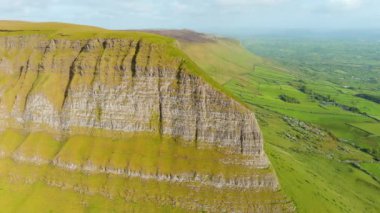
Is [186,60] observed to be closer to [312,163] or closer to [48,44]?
[48,44]

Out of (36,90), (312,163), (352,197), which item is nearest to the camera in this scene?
(36,90)

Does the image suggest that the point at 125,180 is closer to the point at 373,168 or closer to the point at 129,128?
the point at 129,128

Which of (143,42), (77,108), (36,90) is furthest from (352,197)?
(36,90)

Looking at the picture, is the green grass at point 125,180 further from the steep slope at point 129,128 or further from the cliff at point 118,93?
the cliff at point 118,93

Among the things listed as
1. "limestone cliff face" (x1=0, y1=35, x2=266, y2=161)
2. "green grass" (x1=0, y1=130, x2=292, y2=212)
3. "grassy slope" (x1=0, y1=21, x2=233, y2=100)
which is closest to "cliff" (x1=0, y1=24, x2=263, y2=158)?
"limestone cliff face" (x1=0, y1=35, x2=266, y2=161)

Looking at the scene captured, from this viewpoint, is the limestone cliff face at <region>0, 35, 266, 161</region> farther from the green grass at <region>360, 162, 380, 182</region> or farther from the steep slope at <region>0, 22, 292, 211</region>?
the green grass at <region>360, 162, 380, 182</region>

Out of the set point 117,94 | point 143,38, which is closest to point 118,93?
point 117,94
